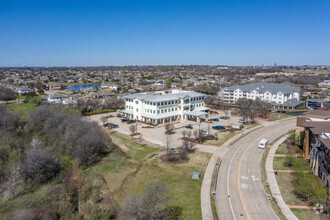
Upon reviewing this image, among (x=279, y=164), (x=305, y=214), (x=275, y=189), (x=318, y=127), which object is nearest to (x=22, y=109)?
(x=279, y=164)

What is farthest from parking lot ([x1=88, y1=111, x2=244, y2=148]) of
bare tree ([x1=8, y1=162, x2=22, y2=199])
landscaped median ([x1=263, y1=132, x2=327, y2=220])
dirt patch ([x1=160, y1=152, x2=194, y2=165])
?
bare tree ([x1=8, y1=162, x2=22, y2=199])

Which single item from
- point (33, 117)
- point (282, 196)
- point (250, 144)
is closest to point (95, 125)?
point (33, 117)

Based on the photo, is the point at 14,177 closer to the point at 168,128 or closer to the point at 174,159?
the point at 174,159

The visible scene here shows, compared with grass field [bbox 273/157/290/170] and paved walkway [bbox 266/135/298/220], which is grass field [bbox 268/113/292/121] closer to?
paved walkway [bbox 266/135/298/220]

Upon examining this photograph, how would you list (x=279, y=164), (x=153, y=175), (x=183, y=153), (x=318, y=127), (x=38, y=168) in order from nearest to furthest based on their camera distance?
(x=153, y=175)
(x=318, y=127)
(x=38, y=168)
(x=279, y=164)
(x=183, y=153)

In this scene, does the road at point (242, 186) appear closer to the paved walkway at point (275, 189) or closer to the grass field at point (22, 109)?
the paved walkway at point (275, 189)

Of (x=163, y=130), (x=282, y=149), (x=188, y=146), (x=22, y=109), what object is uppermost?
(x=22, y=109)

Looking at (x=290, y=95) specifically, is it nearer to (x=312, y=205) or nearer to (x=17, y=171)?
(x=312, y=205)
